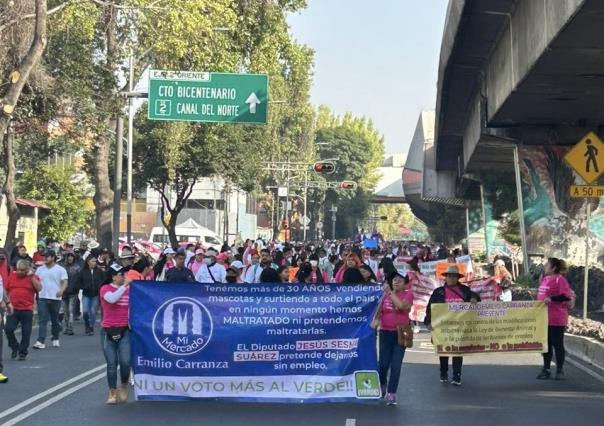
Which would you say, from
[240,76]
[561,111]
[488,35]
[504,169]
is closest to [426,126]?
[504,169]

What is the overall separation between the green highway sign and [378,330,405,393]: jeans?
18.0m

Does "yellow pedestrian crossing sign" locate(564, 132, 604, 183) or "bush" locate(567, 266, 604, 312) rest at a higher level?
"yellow pedestrian crossing sign" locate(564, 132, 604, 183)

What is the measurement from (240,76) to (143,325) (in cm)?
1856

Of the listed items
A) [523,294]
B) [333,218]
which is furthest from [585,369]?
[333,218]

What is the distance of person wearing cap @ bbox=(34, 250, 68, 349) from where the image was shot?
18984mm

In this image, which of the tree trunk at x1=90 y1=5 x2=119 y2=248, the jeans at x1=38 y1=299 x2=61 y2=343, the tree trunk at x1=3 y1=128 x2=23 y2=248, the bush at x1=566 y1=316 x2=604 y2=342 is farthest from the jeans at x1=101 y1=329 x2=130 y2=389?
the tree trunk at x1=90 y1=5 x2=119 y2=248

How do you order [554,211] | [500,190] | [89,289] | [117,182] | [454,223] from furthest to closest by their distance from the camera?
[454,223] < [500,190] < [117,182] < [554,211] < [89,289]

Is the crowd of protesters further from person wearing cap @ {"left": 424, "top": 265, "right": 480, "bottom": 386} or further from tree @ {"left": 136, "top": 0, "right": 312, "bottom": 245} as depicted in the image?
tree @ {"left": 136, "top": 0, "right": 312, "bottom": 245}

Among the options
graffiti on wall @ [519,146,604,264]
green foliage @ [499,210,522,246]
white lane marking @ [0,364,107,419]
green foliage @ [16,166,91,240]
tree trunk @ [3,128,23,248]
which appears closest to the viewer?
white lane marking @ [0,364,107,419]

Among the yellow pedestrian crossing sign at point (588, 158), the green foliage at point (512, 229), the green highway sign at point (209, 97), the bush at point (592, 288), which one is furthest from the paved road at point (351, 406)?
the green foliage at point (512, 229)

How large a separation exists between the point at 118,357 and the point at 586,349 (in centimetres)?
843

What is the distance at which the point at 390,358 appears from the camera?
12.4 meters

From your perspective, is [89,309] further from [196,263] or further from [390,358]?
[390,358]

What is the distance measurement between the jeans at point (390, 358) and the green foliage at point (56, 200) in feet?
148
